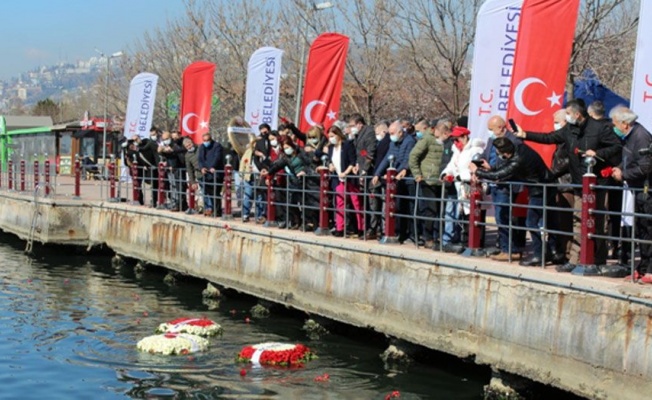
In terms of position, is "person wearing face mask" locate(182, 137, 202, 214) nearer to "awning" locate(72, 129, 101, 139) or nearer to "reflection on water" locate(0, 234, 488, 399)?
"reflection on water" locate(0, 234, 488, 399)

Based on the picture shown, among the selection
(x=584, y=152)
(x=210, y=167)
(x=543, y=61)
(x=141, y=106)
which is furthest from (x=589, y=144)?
(x=141, y=106)

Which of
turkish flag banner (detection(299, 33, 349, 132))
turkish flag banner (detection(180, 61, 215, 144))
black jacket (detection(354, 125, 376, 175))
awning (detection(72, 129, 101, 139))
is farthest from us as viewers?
awning (detection(72, 129, 101, 139))

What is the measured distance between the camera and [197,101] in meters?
24.4

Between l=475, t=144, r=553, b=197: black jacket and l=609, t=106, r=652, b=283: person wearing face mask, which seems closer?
l=609, t=106, r=652, b=283: person wearing face mask

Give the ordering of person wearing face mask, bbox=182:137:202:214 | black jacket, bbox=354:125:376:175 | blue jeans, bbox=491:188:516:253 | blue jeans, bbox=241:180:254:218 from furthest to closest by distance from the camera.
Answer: person wearing face mask, bbox=182:137:202:214, blue jeans, bbox=241:180:254:218, black jacket, bbox=354:125:376:175, blue jeans, bbox=491:188:516:253

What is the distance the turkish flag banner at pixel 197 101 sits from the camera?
24.2 metres

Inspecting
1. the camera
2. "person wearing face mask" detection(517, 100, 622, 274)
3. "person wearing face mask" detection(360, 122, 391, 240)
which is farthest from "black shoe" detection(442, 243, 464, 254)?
the camera

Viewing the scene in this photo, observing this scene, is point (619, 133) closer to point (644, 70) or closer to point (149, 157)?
point (644, 70)

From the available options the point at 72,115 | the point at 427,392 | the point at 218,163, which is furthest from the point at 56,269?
the point at 72,115

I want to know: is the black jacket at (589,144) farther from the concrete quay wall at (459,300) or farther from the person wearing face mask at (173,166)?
the person wearing face mask at (173,166)

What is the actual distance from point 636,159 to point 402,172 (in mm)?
4669

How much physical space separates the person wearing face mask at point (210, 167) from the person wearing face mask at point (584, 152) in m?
10.2

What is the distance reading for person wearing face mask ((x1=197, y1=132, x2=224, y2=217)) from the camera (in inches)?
834

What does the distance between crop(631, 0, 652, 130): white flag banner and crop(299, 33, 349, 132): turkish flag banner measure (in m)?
8.16
